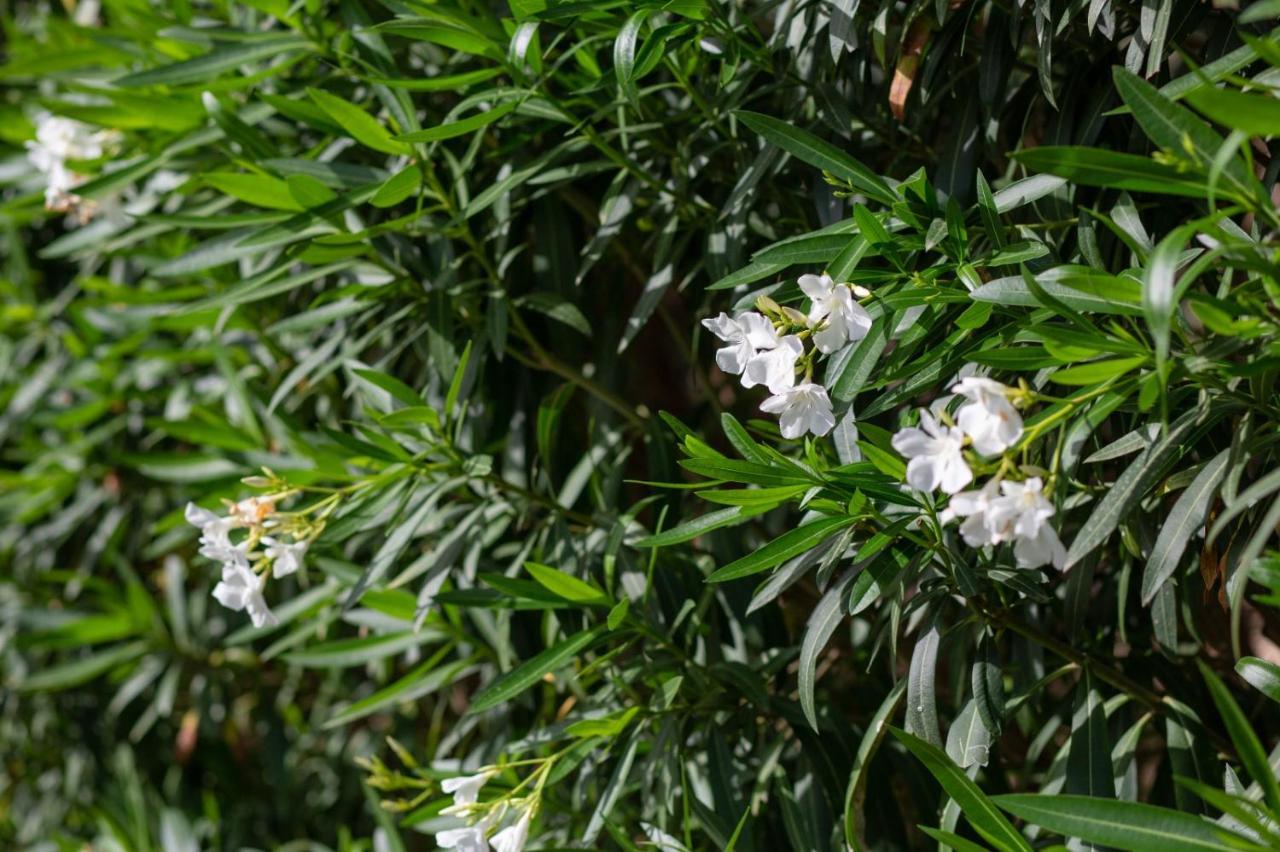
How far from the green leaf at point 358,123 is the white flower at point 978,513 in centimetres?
72

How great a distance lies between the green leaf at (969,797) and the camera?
2.91 ft

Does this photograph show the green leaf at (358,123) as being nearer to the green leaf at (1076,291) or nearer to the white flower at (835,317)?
the white flower at (835,317)

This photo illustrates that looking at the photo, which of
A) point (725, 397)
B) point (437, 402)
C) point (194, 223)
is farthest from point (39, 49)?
point (725, 397)

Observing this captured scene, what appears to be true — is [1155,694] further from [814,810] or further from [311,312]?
[311,312]

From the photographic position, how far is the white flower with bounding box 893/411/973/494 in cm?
75

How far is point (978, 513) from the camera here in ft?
2.47

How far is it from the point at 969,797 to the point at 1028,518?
274 mm

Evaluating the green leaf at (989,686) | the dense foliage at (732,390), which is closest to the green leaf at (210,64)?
the dense foliage at (732,390)

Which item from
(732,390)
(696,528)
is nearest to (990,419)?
(696,528)

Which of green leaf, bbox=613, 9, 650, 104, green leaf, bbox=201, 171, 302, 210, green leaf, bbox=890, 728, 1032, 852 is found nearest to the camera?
green leaf, bbox=890, 728, 1032, 852

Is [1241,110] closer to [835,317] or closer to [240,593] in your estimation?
[835,317]

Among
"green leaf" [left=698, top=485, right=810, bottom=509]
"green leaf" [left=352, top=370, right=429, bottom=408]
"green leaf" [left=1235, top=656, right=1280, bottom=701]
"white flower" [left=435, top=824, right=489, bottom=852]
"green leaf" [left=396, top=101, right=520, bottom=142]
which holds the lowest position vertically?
"white flower" [left=435, top=824, right=489, bottom=852]

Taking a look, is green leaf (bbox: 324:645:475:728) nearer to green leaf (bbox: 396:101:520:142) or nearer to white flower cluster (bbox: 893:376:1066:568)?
green leaf (bbox: 396:101:520:142)

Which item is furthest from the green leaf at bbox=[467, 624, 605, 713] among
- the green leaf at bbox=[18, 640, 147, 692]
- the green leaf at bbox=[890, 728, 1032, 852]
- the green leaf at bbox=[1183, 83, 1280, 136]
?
the green leaf at bbox=[18, 640, 147, 692]
